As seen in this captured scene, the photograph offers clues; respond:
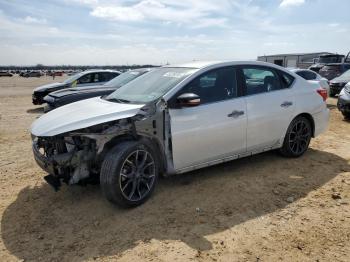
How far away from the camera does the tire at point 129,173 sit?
3869 mm

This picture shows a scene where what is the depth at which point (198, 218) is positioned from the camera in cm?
387

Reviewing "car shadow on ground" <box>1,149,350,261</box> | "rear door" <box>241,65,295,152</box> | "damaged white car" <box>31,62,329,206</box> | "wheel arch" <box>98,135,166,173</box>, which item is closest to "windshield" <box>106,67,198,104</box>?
"damaged white car" <box>31,62,329,206</box>

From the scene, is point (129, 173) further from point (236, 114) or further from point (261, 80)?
point (261, 80)

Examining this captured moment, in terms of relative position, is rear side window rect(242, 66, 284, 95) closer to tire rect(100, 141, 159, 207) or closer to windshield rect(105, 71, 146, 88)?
tire rect(100, 141, 159, 207)

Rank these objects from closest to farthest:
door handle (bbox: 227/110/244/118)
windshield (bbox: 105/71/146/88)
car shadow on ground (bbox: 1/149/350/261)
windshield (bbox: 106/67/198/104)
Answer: car shadow on ground (bbox: 1/149/350/261) < windshield (bbox: 106/67/198/104) < door handle (bbox: 227/110/244/118) < windshield (bbox: 105/71/146/88)

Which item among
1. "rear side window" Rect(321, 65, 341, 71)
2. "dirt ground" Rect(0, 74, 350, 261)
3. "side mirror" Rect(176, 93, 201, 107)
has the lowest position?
"dirt ground" Rect(0, 74, 350, 261)

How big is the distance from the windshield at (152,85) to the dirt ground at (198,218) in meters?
1.27

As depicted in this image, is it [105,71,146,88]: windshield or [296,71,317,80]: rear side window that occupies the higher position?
[105,71,146,88]: windshield

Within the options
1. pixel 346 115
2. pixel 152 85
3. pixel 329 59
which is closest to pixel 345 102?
pixel 346 115

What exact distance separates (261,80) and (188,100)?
173cm

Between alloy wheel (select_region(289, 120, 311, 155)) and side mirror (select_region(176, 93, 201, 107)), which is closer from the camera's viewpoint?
side mirror (select_region(176, 93, 201, 107))

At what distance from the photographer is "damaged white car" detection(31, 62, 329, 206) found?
4.02 metres

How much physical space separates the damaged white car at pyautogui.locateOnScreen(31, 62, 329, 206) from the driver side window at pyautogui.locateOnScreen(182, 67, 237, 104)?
0.5 inches

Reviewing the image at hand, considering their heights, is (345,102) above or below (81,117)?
below
